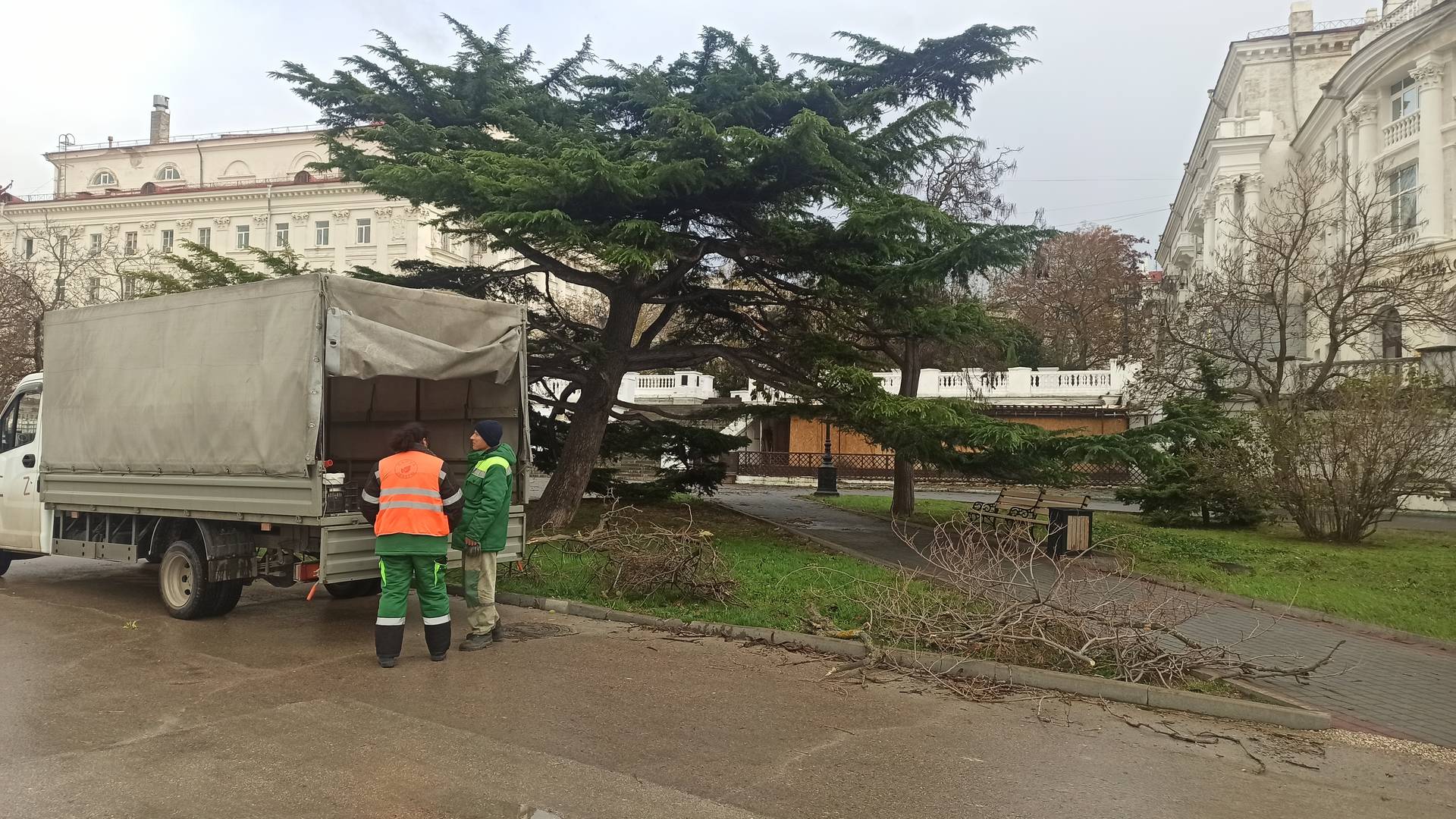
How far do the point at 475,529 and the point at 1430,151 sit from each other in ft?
105

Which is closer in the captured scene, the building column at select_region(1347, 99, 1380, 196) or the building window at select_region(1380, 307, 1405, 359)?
the building window at select_region(1380, 307, 1405, 359)

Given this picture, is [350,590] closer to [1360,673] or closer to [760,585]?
[760,585]

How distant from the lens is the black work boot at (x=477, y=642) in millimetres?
7520

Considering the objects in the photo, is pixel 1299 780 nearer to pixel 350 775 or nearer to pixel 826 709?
pixel 826 709

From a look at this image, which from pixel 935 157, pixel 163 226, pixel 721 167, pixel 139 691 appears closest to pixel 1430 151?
pixel 935 157

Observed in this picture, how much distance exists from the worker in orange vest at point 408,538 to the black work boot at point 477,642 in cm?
36

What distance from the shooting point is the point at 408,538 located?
22.9ft

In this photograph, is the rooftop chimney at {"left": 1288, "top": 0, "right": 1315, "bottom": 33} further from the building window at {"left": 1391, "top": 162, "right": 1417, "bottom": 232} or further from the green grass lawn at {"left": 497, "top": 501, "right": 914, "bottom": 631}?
the green grass lawn at {"left": 497, "top": 501, "right": 914, "bottom": 631}

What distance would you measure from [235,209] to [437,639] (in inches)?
2131

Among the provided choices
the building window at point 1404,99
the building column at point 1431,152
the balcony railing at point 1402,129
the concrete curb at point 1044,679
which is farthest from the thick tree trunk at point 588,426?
the building window at point 1404,99

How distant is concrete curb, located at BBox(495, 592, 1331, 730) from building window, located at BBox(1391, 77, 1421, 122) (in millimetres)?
30880

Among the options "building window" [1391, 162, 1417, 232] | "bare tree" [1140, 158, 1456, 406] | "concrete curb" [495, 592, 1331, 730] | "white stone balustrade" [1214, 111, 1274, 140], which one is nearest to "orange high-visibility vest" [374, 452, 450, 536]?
"concrete curb" [495, 592, 1331, 730]

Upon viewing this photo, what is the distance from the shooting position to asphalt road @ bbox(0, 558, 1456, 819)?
441cm

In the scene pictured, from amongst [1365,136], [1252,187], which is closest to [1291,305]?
[1365,136]
